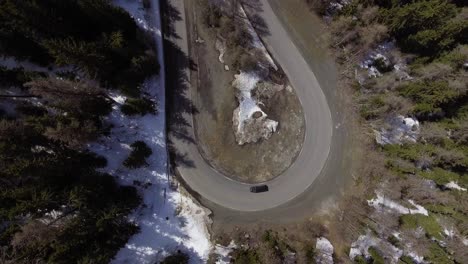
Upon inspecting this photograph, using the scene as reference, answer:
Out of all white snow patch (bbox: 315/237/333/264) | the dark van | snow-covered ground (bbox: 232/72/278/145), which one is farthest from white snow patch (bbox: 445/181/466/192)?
snow-covered ground (bbox: 232/72/278/145)

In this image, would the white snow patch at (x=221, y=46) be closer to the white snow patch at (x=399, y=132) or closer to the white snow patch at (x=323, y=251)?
the white snow patch at (x=399, y=132)

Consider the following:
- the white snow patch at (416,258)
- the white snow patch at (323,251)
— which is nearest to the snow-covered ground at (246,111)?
the white snow patch at (323,251)

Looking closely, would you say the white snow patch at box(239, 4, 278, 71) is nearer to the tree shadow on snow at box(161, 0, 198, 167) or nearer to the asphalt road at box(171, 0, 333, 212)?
the asphalt road at box(171, 0, 333, 212)

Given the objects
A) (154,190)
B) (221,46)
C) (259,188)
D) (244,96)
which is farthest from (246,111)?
(154,190)

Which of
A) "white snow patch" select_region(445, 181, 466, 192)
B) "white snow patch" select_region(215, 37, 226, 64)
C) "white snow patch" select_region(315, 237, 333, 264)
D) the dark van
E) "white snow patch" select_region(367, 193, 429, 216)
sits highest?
"white snow patch" select_region(215, 37, 226, 64)

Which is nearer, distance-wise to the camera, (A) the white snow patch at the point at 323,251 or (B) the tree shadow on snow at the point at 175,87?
(A) the white snow patch at the point at 323,251

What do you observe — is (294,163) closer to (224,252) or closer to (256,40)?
(224,252)

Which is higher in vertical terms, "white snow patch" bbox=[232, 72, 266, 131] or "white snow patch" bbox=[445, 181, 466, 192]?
"white snow patch" bbox=[232, 72, 266, 131]

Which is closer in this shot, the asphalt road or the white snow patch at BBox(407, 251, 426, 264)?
the white snow patch at BBox(407, 251, 426, 264)
